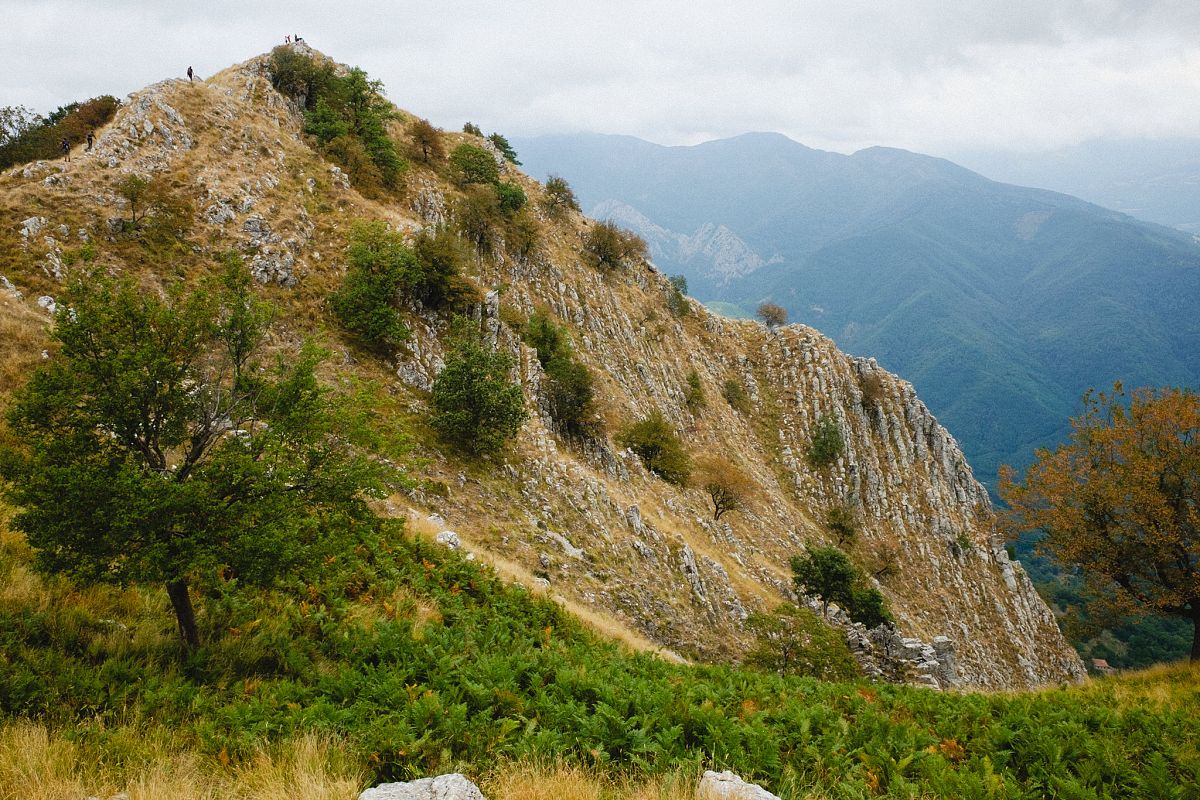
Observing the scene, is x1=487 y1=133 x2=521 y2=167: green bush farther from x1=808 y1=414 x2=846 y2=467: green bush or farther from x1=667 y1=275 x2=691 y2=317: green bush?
x1=808 y1=414 x2=846 y2=467: green bush

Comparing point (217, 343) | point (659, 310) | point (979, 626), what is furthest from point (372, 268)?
point (979, 626)

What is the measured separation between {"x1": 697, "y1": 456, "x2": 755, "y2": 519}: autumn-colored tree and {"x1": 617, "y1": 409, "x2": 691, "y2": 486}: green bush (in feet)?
9.42

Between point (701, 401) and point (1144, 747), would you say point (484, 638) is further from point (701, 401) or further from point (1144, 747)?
point (701, 401)

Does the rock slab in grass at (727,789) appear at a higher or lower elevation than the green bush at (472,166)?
lower

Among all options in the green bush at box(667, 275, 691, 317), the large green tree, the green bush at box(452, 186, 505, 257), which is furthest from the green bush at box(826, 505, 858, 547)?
the large green tree

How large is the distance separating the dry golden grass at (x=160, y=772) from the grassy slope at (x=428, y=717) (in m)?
0.03

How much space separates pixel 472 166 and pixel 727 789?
55669 millimetres

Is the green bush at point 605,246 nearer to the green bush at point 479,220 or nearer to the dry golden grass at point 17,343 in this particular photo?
the green bush at point 479,220

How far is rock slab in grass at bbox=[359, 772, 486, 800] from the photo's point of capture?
526 centimetres

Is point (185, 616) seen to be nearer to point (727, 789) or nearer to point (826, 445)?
point (727, 789)

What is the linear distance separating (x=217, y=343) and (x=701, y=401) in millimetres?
52500

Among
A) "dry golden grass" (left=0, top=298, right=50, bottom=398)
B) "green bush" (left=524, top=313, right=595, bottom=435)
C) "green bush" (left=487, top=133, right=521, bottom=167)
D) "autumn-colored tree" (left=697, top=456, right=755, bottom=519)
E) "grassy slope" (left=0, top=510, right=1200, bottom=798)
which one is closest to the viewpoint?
"grassy slope" (left=0, top=510, right=1200, bottom=798)

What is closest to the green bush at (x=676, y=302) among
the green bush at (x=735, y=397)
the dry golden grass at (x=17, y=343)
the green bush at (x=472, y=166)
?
the green bush at (x=735, y=397)

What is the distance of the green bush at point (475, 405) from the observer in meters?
25.3
